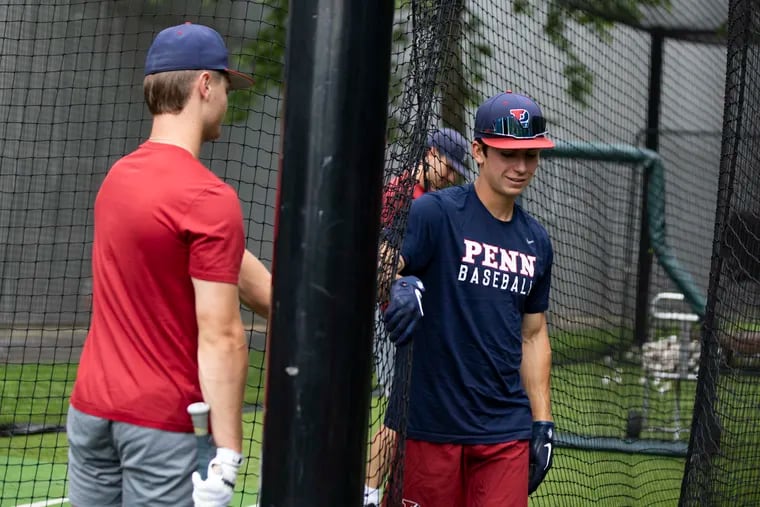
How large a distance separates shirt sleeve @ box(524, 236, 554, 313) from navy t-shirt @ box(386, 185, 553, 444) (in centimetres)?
16

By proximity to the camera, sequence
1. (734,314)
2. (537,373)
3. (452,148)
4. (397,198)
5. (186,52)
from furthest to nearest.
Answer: (734,314), (452,148), (537,373), (397,198), (186,52)

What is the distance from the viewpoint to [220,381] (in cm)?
262

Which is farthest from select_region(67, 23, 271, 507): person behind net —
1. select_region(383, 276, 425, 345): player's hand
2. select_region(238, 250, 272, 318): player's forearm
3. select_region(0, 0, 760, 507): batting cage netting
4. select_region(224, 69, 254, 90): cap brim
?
select_region(0, 0, 760, 507): batting cage netting

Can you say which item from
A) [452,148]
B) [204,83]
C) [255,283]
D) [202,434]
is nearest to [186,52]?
[204,83]

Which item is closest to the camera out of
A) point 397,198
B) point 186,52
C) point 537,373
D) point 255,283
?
point 186,52

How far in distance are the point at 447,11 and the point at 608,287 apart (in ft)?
20.9

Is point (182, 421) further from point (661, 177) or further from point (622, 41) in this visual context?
point (622, 41)

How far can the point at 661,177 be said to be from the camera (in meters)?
8.72

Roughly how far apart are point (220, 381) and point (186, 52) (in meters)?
0.81

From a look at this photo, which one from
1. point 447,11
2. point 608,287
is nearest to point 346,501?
point 447,11

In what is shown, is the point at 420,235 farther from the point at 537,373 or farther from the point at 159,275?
the point at 159,275

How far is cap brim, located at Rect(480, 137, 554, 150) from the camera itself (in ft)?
12.5

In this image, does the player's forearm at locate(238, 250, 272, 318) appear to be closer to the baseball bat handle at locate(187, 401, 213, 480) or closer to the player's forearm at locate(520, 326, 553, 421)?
the baseball bat handle at locate(187, 401, 213, 480)

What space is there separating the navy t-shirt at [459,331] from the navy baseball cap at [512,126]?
0.28 meters
